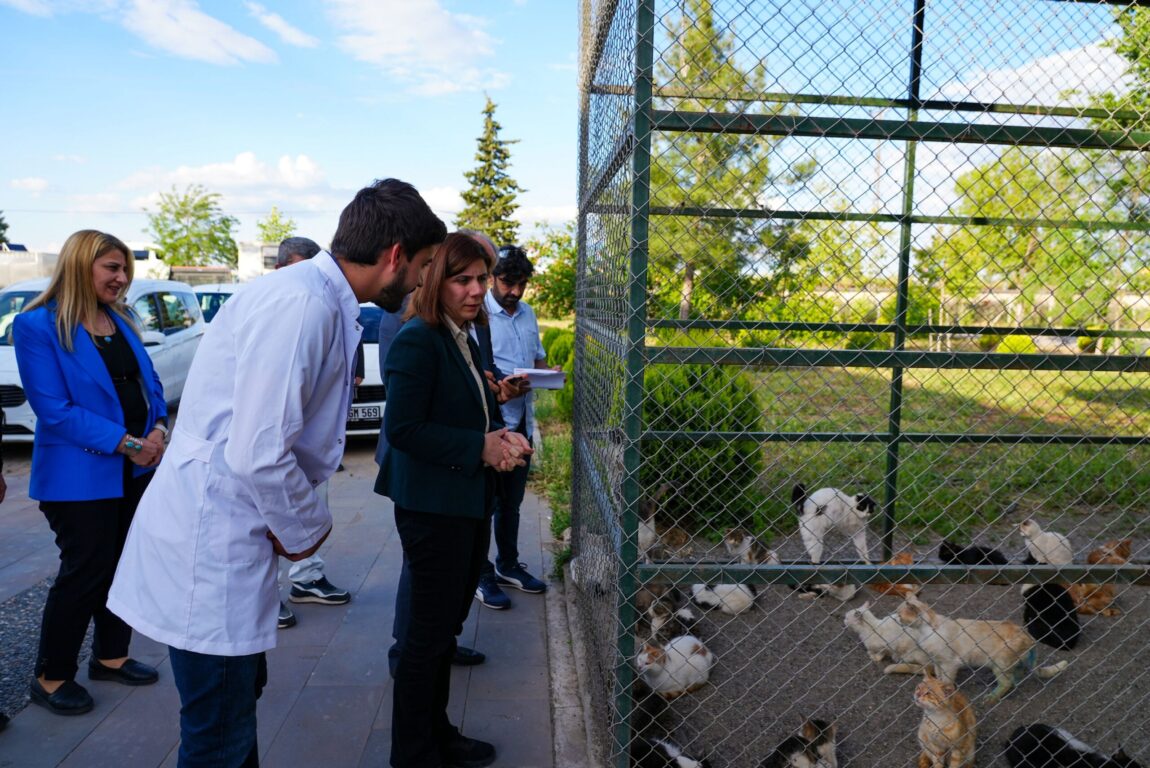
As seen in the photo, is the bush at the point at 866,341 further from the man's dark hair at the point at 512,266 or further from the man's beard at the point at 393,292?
the man's beard at the point at 393,292

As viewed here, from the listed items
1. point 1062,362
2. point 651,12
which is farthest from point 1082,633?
point 651,12

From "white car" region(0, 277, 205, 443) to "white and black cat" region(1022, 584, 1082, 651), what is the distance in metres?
8.00

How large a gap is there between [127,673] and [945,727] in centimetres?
339

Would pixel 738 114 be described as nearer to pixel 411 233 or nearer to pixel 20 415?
pixel 411 233

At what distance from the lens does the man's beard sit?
2055 mm


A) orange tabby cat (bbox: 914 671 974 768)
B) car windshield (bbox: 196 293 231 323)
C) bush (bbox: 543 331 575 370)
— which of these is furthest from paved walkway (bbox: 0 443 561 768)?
car windshield (bbox: 196 293 231 323)

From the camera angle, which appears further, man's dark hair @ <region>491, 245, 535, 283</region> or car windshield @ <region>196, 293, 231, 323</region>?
car windshield @ <region>196, 293, 231, 323</region>

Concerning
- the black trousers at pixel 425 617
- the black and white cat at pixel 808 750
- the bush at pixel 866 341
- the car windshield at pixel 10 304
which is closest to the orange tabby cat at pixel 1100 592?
the bush at pixel 866 341

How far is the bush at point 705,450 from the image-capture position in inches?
220

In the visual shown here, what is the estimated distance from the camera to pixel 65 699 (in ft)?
10.6

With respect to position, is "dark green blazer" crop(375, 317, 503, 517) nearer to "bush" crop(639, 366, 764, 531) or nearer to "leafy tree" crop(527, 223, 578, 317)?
"bush" crop(639, 366, 764, 531)

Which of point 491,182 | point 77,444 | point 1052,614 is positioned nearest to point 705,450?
point 1052,614

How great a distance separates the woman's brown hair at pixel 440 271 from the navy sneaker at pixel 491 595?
7.13ft

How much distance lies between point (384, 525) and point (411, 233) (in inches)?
171
